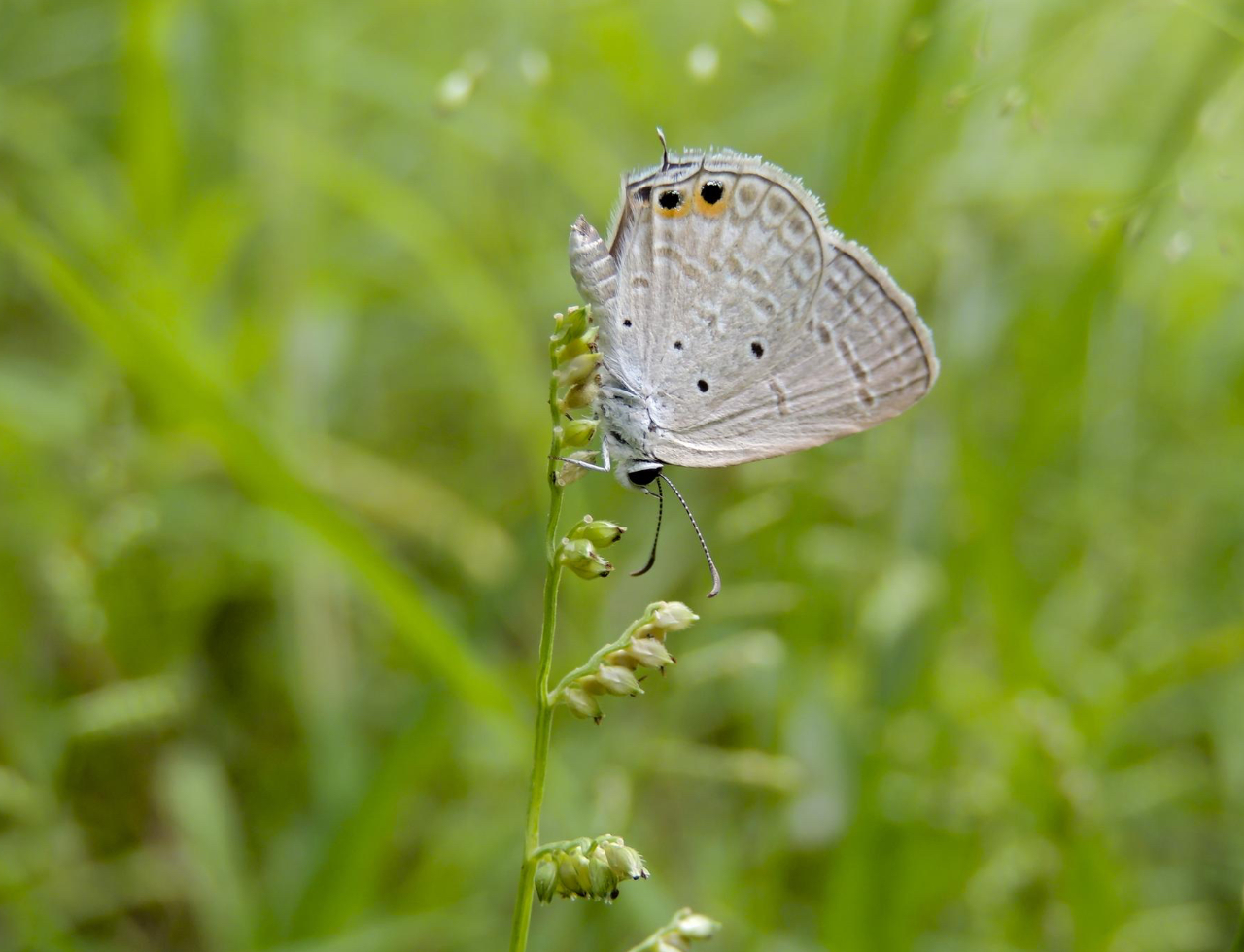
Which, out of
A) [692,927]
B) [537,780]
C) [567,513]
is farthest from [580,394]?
[567,513]

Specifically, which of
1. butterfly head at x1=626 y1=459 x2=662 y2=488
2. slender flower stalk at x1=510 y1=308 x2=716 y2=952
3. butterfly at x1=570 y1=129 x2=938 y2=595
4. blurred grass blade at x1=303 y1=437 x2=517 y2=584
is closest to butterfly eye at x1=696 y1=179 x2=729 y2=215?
butterfly at x1=570 y1=129 x2=938 y2=595

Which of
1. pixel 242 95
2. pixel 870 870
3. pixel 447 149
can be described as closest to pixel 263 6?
pixel 242 95

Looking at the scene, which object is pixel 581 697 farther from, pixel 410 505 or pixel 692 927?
pixel 410 505

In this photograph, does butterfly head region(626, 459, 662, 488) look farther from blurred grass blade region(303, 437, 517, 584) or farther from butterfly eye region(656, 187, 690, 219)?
blurred grass blade region(303, 437, 517, 584)

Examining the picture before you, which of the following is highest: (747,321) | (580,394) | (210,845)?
(747,321)

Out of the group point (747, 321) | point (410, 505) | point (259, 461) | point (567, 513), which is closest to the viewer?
point (747, 321)

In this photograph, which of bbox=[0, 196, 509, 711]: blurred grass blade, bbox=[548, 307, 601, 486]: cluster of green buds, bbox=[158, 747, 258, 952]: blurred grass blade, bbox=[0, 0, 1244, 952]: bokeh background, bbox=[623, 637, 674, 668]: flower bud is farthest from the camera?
bbox=[158, 747, 258, 952]: blurred grass blade
